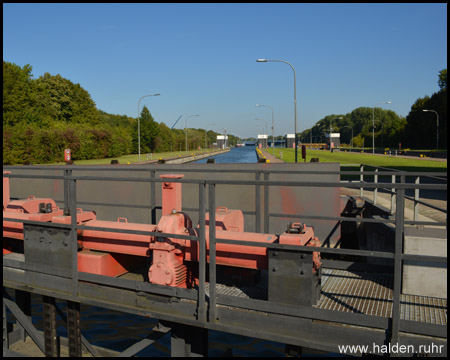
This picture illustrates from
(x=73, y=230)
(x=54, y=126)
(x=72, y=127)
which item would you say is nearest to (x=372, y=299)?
(x=73, y=230)

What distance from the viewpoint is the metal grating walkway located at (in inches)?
181

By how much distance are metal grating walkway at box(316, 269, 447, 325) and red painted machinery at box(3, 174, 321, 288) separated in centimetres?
56

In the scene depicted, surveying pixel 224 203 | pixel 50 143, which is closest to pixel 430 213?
pixel 224 203

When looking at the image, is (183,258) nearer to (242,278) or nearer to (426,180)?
(242,278)

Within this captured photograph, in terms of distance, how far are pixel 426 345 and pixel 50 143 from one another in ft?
128

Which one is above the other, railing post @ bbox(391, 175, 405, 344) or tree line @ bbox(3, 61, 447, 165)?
tree line @ bbox(3, 61, 447, 165)

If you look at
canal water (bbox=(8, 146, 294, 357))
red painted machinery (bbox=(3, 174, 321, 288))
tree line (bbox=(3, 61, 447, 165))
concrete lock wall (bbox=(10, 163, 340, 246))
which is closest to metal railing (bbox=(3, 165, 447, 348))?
red painted machinery (bbox=(3, 174, 321, 288))

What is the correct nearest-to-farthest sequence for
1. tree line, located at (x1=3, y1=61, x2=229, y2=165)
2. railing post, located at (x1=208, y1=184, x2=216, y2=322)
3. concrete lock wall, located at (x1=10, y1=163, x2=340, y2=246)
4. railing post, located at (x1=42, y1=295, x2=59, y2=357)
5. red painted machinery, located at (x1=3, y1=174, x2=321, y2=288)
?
railing post, located at (x1=208, y1=184, x2=216, y2=322)
red painted machinery, located at (x1=3, y1=174, x2=321, y2=288)
railing post, located at (x1=42, y1=295, x2=59, y2=357)
concrete lock wall, located at (x1=10, y1=163, x2=340, y2=246)
tree line, located at (x1=3, y1=61, x2=229, y2=165)

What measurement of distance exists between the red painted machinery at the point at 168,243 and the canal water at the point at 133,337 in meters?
3.02

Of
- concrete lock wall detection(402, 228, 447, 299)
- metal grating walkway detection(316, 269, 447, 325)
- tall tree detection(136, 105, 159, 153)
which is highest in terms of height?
tall tree detection(136, 105, 159, 153)

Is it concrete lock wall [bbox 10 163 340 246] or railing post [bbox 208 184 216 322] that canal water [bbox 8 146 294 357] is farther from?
railing post [bbox 208 184 216 322]

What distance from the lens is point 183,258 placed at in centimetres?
532

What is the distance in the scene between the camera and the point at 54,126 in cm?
4656

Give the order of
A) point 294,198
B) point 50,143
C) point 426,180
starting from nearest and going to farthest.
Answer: point 294,198 < point 426,180 < point 50,143
